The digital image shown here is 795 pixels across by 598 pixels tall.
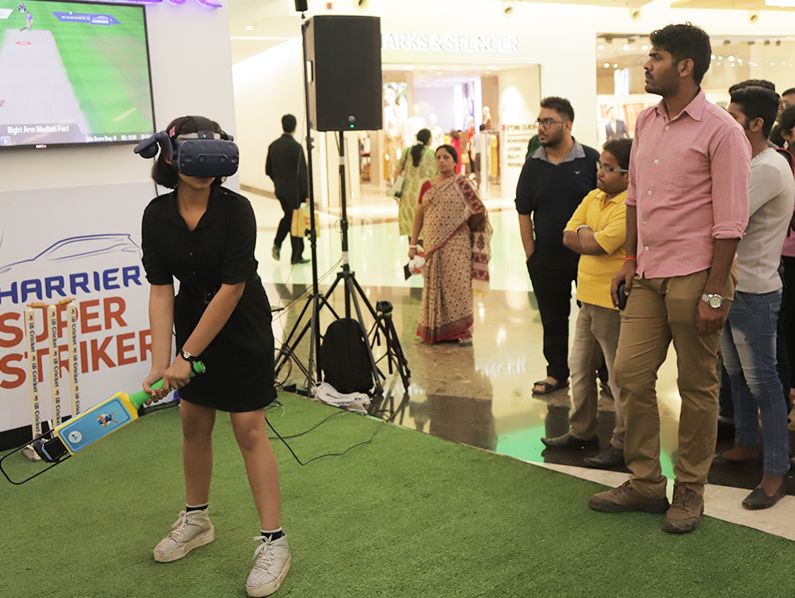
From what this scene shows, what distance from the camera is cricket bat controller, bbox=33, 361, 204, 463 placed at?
2.59 m

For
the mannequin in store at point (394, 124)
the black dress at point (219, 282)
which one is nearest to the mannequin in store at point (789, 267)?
the black dress at point (219, 282)

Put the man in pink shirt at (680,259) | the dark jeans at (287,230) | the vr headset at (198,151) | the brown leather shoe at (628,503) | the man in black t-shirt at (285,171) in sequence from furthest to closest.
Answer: the man in black t-shirt at (285,171), the dark jeans at (287,230), the brown leather shoe at (628,503), the man in pink shirt at (680,259), the vr headset at (198,151)

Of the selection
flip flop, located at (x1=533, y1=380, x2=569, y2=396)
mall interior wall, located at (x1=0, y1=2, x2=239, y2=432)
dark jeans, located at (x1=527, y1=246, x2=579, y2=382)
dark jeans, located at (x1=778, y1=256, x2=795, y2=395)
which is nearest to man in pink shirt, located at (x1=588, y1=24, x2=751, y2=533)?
dark jeans, located at (x1=778, y1=256, x2=795, y2=395)

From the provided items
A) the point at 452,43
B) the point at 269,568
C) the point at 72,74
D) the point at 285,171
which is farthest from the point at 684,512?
the point at 452,43

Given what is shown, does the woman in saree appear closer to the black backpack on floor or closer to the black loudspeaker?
the black loudspeaker

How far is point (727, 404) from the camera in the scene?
13.5ft

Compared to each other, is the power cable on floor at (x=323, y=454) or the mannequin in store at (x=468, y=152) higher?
the mannequin in store at (x=468, y=152)

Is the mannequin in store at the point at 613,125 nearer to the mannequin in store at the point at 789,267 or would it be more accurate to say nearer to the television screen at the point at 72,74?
the mannequin in store at the point at 789,267

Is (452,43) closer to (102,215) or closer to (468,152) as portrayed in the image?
(468,152)

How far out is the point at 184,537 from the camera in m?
3.01

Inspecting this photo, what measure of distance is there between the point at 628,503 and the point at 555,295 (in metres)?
1.79

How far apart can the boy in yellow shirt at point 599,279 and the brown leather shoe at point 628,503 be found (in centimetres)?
53

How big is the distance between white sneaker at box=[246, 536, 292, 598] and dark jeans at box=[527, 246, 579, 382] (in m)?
2.42

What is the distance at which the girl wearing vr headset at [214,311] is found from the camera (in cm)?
263
